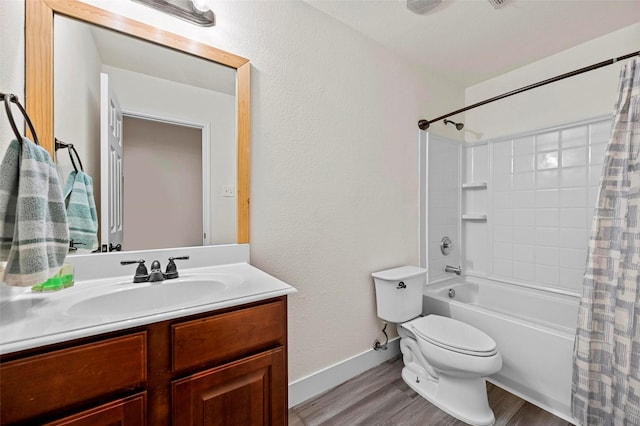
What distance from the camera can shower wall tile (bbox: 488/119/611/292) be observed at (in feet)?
6.56

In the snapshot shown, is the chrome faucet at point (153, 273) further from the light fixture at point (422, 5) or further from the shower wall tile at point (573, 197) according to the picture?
the shower wall tile at point (573, 197)

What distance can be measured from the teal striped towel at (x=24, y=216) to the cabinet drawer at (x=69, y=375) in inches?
8.3

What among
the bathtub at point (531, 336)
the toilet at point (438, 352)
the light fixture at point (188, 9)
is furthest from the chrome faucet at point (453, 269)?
the light fixture at point (188, 9)

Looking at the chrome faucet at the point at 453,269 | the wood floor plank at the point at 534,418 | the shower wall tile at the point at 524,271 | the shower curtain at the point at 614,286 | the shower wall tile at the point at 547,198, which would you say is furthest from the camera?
the chrome faucet at the point at 453,269

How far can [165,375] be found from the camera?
80 centimetres

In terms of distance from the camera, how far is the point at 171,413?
0.80 m

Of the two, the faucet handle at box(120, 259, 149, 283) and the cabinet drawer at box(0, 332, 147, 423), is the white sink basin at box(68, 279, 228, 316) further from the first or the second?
the cabinet drawer at box(0, 332, 147, 423)

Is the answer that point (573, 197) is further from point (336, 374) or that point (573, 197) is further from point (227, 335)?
point (227, 335)

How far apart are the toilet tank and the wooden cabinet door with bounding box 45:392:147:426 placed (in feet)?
4.79

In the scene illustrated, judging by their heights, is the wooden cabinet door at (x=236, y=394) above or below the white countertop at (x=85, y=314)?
below

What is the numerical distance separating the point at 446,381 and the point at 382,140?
161cm

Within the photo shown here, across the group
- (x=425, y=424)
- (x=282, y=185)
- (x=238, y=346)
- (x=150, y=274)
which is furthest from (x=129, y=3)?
(x=425, y=424)

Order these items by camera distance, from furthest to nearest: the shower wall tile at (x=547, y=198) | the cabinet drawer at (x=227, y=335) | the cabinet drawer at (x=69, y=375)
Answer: the shower wall tile at (x=547, y=198) → the cabinet drawer at (x=227, y=335) → the cabinet drawer at (x=69, y=375)

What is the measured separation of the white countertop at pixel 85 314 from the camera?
641mm
